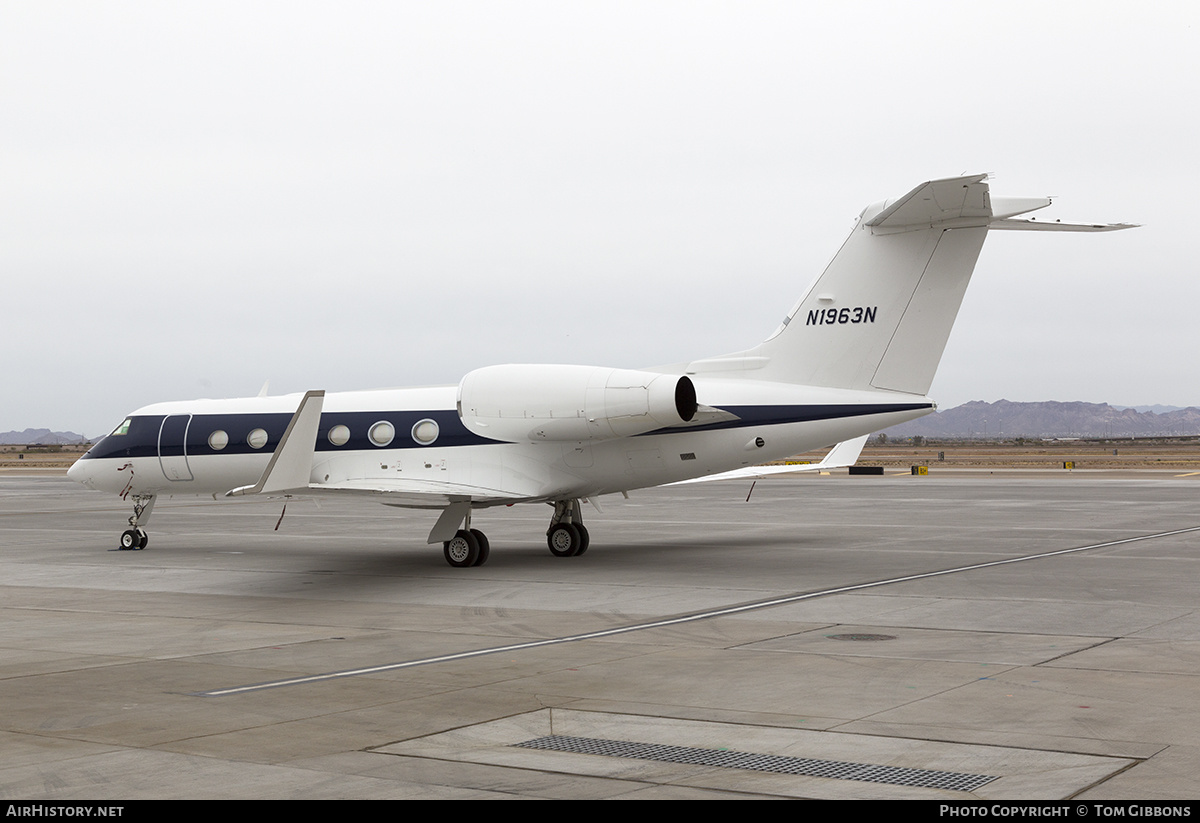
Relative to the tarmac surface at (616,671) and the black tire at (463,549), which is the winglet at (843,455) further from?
the black tire at (463,549)

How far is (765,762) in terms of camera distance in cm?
712

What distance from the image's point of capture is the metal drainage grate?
664 cm


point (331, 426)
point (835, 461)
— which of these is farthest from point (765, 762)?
point (331, 426)

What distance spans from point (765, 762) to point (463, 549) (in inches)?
520

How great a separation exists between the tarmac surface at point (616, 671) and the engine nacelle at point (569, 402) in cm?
236

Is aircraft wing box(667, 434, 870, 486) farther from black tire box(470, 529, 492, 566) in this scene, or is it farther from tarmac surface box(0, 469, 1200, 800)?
black tire box(470, 529, 492, 566)

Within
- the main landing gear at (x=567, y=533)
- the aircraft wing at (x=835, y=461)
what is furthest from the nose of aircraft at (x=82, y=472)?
the aircraft wing at (x=835, y=461)

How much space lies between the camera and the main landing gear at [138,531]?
2432 cm

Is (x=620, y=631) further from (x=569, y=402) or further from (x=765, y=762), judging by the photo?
(x=569, y=402)

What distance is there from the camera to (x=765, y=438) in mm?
A: 18859

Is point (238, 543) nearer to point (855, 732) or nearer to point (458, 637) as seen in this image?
point (458, 637)

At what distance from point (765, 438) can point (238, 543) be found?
43.5 feet

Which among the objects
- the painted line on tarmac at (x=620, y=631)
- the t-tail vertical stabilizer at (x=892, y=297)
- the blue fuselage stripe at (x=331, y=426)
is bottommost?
the painted line on tarmac at (x=620, y=631)

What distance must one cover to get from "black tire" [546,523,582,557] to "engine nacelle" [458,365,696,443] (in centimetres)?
261
